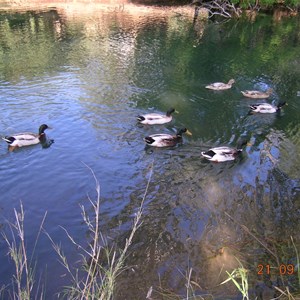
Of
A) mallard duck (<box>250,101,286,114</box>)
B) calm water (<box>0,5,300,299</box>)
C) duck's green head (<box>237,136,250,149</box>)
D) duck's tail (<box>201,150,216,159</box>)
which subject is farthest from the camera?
mallard duck (<box>250,101,286,114</box>)

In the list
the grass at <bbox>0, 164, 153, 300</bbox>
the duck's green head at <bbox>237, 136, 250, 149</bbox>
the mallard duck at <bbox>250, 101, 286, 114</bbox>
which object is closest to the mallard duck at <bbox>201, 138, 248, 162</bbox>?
the duck's green head at <bbox>237, 136, 250, 149</bbox>

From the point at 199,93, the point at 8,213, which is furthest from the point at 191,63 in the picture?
the point at 8,213

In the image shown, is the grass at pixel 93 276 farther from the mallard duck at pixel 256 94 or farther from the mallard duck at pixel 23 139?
the mallard duck at pixel 256 94

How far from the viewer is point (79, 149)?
42.4 feet

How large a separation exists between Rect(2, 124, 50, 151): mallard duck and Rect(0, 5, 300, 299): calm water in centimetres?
26

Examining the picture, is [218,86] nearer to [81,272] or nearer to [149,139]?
[149,139]

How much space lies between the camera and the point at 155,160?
12406 millimetres

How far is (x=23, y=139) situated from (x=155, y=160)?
15.2ft

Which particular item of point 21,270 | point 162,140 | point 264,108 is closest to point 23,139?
point 162,140

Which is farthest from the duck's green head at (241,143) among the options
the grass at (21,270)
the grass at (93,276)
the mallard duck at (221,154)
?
the grass at (21,270)

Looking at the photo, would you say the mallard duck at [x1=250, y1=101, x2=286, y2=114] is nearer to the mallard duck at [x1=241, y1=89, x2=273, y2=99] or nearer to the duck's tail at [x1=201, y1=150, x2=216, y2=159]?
the mallard duck at [x1=241, y1=89, x2=273, y2=99]

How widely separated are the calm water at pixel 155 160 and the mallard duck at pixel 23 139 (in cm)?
26

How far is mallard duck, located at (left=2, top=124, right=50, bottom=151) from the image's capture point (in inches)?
493

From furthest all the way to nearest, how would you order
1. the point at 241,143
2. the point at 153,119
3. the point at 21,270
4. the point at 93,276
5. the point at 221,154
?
the point at 153,119 < the point at 241,143 < the point at 221,154 < the point at 93,276 < the point at 21,270
